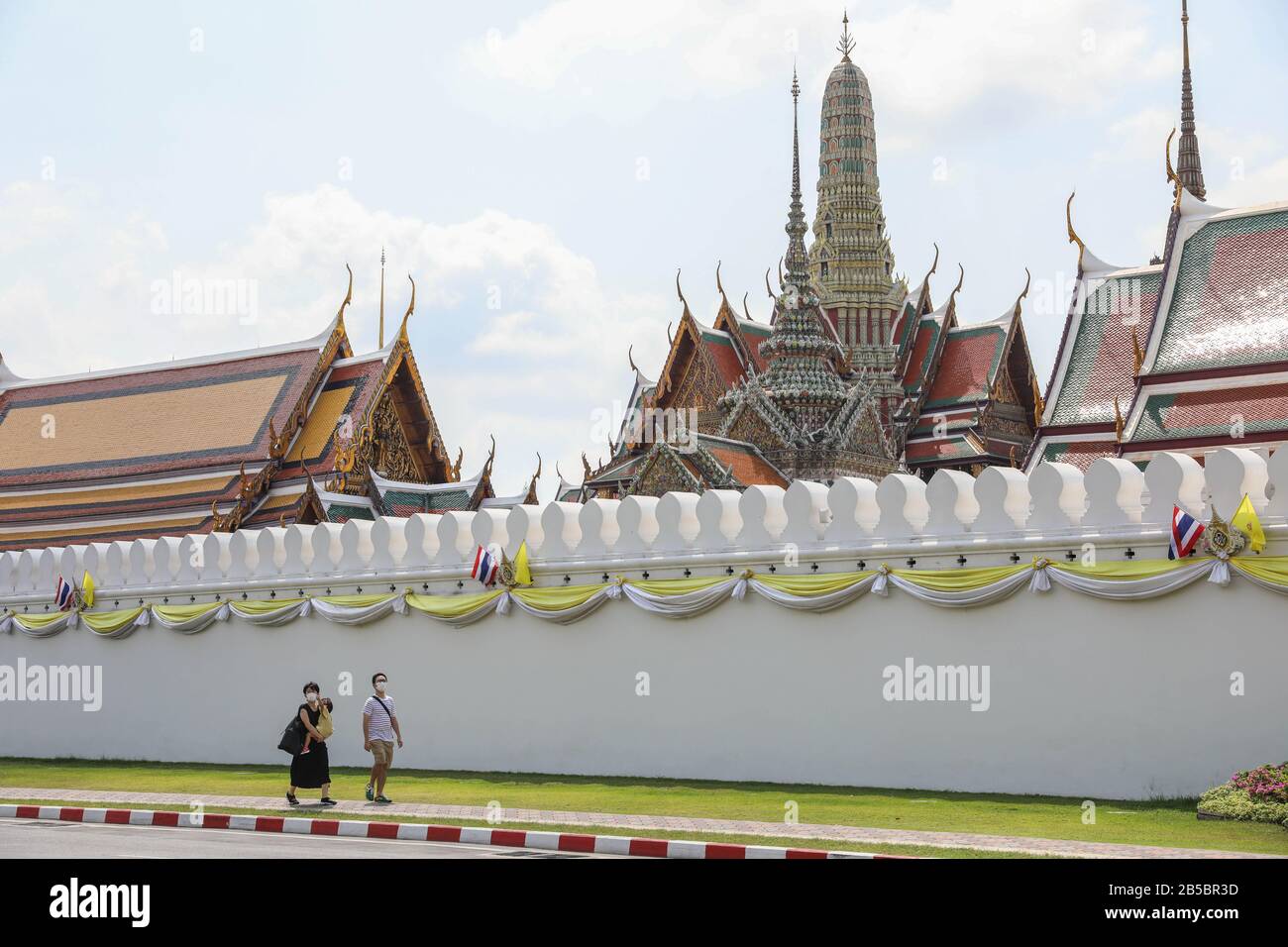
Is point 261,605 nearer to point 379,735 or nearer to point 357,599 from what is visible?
point 357,599

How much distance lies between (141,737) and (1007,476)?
12.2 metres

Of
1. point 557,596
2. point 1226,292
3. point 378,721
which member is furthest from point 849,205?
point 378,721

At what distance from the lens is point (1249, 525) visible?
13.5m

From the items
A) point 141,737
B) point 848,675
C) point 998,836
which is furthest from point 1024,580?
point 141,737

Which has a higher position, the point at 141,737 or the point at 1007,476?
the point at 1007,476

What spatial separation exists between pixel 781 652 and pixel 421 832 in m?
4.37

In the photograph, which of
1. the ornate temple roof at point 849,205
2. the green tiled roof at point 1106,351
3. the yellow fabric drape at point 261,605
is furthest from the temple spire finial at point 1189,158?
the yellow fabric drape at point 261,605

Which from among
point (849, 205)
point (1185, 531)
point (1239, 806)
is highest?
point (849, 205)

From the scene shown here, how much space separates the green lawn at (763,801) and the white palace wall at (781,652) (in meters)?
0.36

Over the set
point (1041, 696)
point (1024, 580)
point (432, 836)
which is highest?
point (1024, 580)

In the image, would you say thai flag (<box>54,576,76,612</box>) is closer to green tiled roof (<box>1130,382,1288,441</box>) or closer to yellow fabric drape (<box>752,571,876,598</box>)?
yellow fabric drape (<box>752,571,876,598</box>)

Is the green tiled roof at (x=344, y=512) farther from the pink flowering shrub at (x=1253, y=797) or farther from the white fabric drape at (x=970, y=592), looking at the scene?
the pink flowering shrub at (x=1253, y=797)
